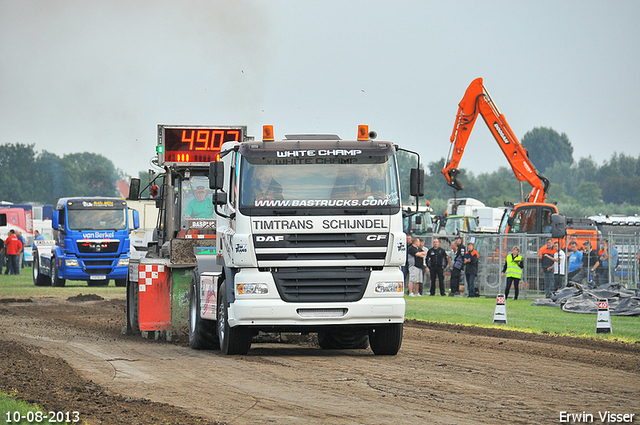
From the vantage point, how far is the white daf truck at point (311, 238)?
11820 mm

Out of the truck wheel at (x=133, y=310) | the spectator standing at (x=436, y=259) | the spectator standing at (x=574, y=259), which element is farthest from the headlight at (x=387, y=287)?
the spectator standing at (x=436, y=259)

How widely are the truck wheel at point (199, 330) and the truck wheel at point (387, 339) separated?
2480mm

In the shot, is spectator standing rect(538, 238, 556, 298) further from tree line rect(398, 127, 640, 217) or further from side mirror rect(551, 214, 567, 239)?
tree line rect(398, 127, 640, 217)

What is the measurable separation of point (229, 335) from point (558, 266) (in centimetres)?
1640

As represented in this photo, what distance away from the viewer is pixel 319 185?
1209 centimetres

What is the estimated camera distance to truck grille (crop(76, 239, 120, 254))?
33.0 m

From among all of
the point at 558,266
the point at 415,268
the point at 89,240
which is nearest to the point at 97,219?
the point at 89,240

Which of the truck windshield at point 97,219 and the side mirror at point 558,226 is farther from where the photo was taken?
the truck windshield at point 97,219

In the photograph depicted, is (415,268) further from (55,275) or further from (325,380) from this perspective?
(325,380)

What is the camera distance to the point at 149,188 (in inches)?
645

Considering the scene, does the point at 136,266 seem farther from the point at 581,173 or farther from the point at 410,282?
the point at 581,173

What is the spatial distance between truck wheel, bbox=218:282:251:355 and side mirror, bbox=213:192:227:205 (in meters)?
1.15

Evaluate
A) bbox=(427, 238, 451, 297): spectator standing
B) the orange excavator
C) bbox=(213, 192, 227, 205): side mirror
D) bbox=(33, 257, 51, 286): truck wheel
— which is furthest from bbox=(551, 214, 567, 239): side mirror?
bbox=(33, 257, 51, 286): truck wheel

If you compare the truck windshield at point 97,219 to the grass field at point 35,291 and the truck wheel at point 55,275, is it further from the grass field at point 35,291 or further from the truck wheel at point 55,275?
the grass field at point 35,291
